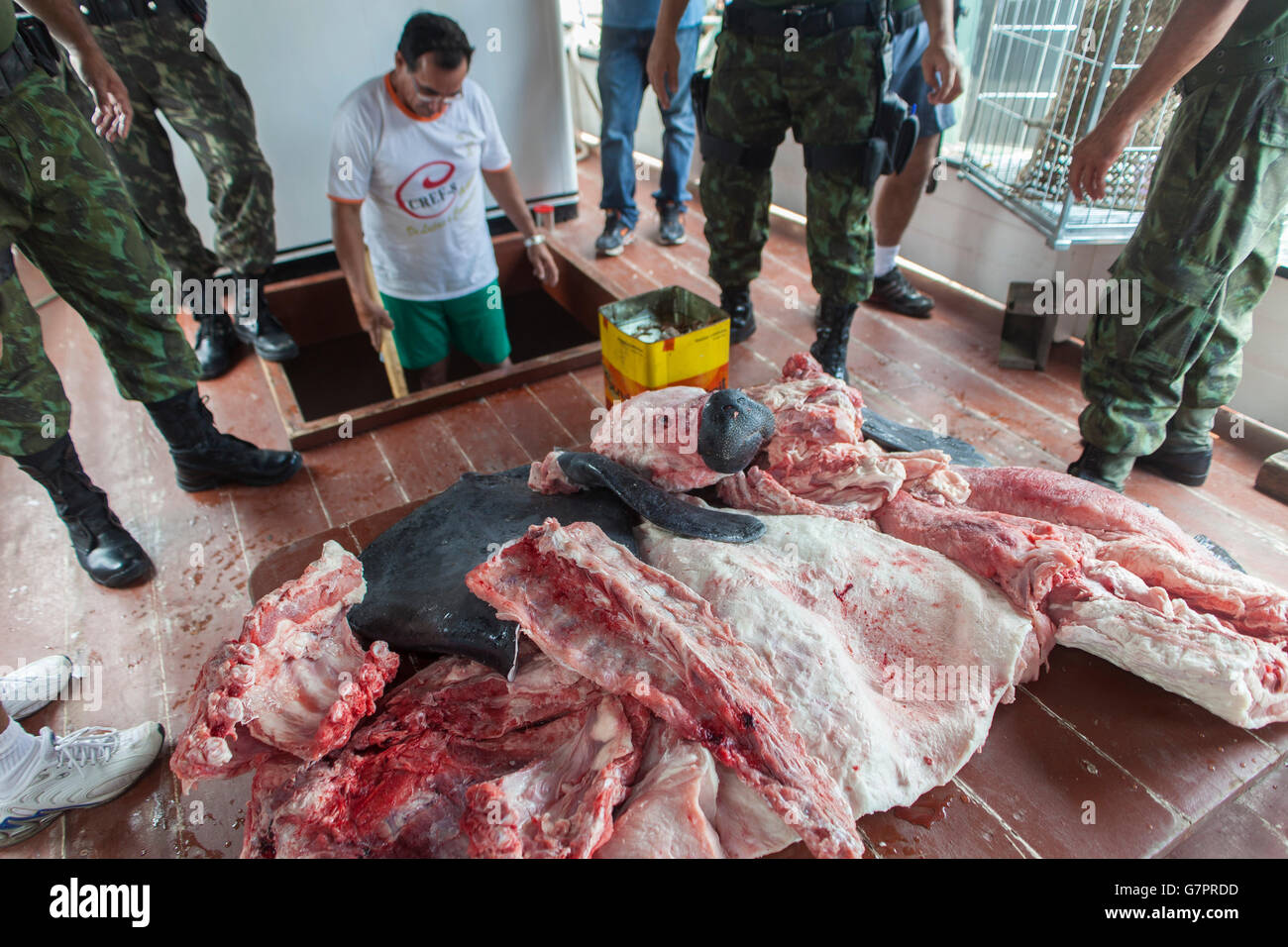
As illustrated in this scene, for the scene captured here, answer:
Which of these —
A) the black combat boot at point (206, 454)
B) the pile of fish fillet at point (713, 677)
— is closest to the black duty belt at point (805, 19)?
the pile of fish fillet at point (713, 677)


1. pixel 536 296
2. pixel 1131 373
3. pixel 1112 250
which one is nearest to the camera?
pixel 1131 373

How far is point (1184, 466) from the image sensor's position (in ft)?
8.01

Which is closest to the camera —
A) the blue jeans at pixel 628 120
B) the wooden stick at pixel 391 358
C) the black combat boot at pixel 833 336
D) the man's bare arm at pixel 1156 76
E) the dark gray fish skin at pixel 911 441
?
the man's bare arm at pixel 1156 76

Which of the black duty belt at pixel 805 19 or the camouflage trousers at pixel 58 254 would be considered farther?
the black duty belt at pixel 805 19

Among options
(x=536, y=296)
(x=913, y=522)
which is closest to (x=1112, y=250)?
(x=913, y=522)

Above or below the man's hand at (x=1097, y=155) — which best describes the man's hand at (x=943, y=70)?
above

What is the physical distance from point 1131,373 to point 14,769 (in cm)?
306

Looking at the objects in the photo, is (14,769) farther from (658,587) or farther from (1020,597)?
(1020,597)

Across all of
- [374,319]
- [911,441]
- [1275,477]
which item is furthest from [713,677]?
[1275,477]

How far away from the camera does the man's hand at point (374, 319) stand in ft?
8.63

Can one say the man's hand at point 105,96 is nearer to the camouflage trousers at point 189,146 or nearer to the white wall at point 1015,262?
the camouflage trousers at point 189,146

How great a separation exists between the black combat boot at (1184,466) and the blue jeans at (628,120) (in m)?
2.91

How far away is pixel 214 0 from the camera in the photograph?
10.7 ft

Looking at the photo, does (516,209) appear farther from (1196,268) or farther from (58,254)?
(1196,268)
